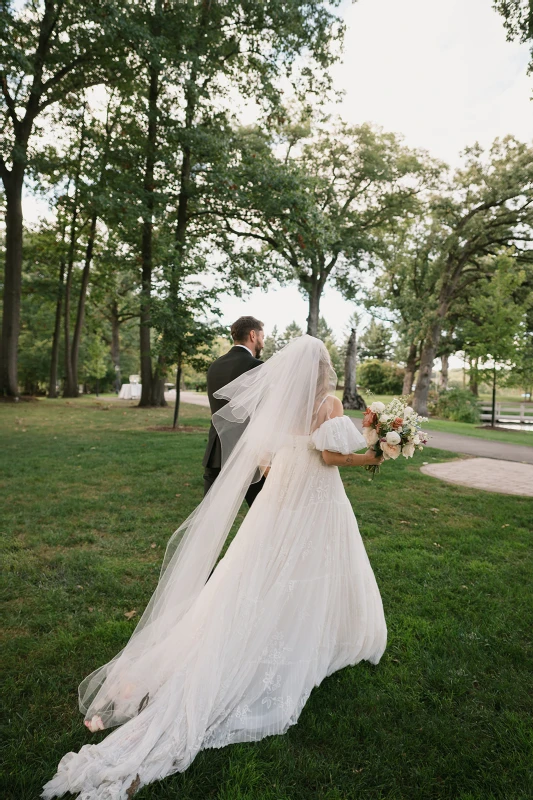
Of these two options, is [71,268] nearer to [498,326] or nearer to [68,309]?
[68,309]

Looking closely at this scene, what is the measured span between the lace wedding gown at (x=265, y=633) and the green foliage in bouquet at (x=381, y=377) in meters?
39.4

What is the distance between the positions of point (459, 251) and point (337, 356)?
3910 centimetres

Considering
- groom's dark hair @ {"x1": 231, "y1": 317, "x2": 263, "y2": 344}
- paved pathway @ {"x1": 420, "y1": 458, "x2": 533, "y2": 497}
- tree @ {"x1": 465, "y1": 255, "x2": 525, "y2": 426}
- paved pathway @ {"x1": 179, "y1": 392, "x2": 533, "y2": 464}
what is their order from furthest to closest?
tree @ {"x1": 465, "y1": 255, "x2": 525, "y2": 426} → paved pathway @ {"x1": 179, "y1": 392, "x2": 533, "y2": 464} → paved pathway @ {"x1": 420, "y1": 458, "x2": 533, "y2": 497} → groom's dark hair @ {"x1": 231, "y1": 317, "x2": 263, "y2": 344}

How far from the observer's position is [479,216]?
22812 millimetres

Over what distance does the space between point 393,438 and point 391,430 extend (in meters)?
0.13

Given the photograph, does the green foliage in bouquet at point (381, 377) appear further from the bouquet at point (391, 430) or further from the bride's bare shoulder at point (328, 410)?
the bride's bare shoulder at point (328, 410)

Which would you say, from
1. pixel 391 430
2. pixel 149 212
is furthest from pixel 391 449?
pixel 149 212

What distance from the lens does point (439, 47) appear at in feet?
27.8

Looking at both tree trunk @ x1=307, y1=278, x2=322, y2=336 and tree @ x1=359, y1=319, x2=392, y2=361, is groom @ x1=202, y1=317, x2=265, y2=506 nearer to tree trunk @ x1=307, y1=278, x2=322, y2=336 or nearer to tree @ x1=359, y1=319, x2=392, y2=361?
tree trunk @ x1=307, y1=278, x2=322, y2=336

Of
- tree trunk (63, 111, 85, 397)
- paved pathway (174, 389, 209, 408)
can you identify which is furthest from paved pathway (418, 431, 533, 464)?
paved pathway (174, 389, 209, 408)

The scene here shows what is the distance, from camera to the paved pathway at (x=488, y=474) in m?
8.07

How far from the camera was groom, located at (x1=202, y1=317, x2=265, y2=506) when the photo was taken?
13.1ft

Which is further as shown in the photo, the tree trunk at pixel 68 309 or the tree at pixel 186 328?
the tree trunk at pixel 68 309

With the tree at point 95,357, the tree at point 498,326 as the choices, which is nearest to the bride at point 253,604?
the tree at point 498,326
